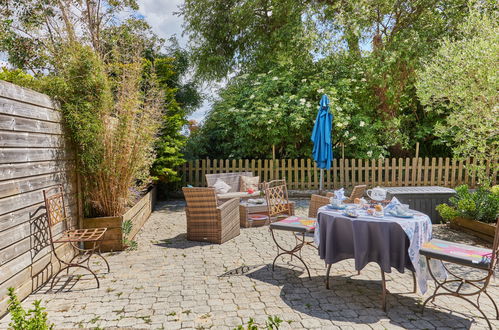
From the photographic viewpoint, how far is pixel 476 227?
19.4 ft

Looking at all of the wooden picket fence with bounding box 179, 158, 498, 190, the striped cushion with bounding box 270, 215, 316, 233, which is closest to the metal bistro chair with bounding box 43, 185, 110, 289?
the striped cushion with bounding box 270, 215, 316, 233

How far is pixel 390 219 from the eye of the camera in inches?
137

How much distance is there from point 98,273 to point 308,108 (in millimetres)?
8137

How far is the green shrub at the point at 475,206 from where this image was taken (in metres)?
5.97

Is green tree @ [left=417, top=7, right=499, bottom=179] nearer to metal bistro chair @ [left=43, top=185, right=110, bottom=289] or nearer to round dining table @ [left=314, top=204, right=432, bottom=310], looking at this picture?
round dining table @ [left=314, top=204, right=432, bottom=310]

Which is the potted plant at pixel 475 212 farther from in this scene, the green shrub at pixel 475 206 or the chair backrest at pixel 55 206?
the chair backrest at pixel 55 206

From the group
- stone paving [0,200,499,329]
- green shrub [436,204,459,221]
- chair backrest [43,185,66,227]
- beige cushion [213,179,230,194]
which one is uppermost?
chair backrest [43,185,66,227]

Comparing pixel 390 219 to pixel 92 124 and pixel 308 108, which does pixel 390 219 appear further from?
pixel 308 108

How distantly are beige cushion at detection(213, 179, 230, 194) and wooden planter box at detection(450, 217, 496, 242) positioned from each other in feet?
15.2

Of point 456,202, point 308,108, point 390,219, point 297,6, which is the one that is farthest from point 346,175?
point 390,219

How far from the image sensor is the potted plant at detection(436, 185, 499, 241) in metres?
5.84

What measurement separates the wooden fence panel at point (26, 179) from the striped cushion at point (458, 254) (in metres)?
3.89

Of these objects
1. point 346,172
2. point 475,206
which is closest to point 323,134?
point 346,172

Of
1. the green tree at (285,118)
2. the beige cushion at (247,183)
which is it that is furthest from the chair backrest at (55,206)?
the green tree at (285,118)
